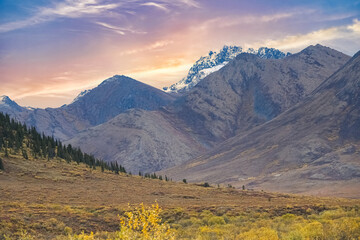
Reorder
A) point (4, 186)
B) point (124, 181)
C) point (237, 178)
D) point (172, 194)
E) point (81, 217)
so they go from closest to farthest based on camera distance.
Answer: point (81, 217) < point (4, 186) < point (172, 194) < point (124, 181) < point (237, 178)

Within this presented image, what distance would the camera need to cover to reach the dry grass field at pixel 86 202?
104 ft

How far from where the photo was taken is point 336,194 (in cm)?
12800

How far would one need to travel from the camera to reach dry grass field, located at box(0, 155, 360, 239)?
3178cm

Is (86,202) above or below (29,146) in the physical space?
below

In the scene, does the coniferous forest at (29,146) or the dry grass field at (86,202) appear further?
the coniferous forest at (29,146)

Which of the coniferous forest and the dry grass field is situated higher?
the coniferous forest

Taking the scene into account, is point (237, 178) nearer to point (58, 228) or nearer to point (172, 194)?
point (172, 194)

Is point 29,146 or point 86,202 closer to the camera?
point 86,202

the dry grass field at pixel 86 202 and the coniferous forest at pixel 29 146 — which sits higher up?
the coniferous forest at pixel 29 146

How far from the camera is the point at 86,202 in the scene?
48.0 m

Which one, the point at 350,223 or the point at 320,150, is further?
the point at 320,150

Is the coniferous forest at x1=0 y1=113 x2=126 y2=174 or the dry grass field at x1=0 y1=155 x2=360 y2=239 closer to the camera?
the dry grass field at x1=0 y1=155 x2=360 y2=239

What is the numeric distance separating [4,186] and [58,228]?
2699 centimetres

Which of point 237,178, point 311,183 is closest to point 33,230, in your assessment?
point 311,183
